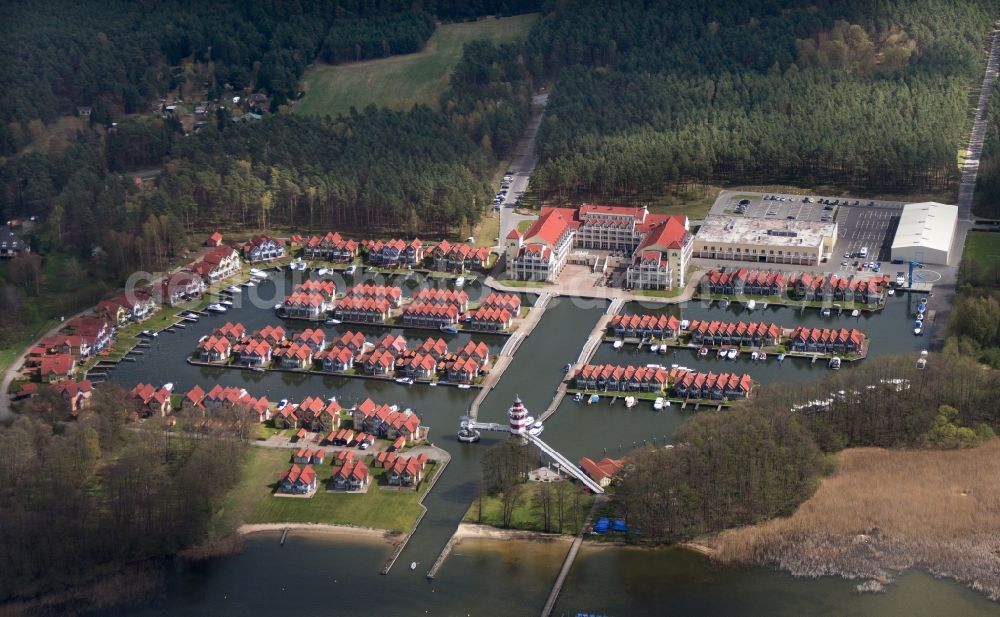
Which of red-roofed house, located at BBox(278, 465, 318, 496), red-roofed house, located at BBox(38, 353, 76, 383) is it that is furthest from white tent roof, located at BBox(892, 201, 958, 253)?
red-roofed house, located at BBox(38, 353, 76, 383)

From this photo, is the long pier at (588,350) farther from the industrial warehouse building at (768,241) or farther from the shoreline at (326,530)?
the shoreline at (326,530)

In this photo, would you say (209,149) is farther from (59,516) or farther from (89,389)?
(59,516)

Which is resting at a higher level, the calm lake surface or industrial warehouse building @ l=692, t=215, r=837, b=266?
industrial warehouse building @ l=692, t=215, r=837, b=266

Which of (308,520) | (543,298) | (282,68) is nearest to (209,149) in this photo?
(282,68)

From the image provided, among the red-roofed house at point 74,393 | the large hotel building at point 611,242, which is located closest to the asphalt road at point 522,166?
the large hotel building at point 611,242

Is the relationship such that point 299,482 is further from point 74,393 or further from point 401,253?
point 401,253

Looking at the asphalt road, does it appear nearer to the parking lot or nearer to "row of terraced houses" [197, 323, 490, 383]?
the parking lot
